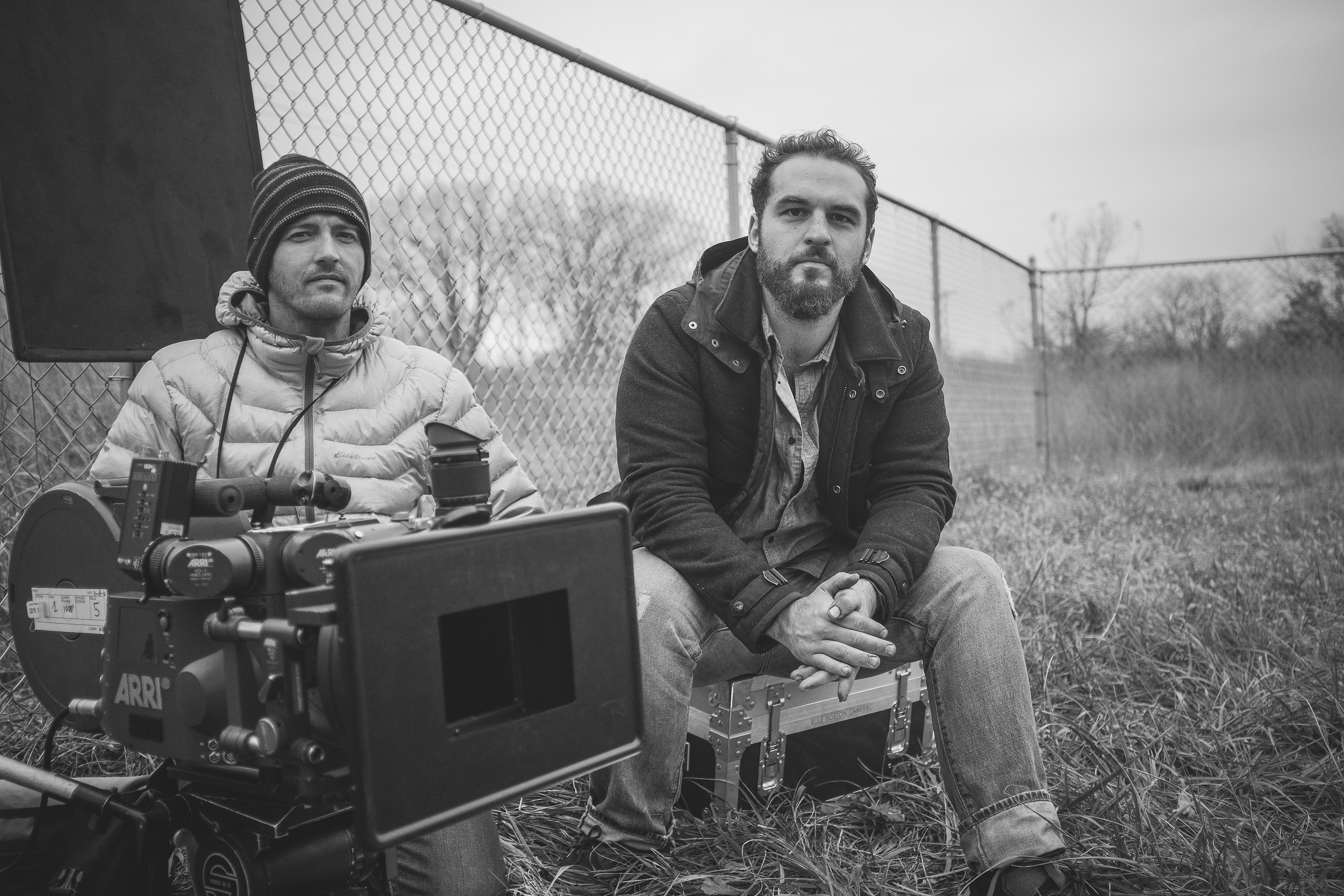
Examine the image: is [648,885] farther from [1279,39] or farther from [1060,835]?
[1279,39]

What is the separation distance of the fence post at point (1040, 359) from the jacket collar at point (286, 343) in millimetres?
7838

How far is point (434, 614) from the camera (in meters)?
1.05

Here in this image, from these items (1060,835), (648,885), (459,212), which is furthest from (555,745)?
(459,212)

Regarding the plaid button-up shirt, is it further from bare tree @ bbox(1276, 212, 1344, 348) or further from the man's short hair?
bare tree @ bbox(1276, 212, 1344, 348)

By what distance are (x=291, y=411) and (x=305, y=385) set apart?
0.06 meters

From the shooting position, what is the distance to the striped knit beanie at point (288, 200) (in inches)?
78.0

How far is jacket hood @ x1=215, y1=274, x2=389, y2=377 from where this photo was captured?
6.33ft

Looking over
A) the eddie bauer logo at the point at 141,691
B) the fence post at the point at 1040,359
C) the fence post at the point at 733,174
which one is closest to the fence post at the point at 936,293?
the fence post at the point at 1040,359

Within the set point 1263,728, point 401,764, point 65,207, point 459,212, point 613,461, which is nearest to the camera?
point 401,764

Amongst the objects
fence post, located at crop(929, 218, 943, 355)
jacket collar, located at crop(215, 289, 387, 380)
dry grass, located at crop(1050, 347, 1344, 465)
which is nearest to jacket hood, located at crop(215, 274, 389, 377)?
jacket collar, located at crop(215, 289, 387, 380)

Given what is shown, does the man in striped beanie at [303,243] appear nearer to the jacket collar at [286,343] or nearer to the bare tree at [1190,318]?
the jacket collar at [286,343]

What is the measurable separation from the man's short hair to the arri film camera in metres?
1.49

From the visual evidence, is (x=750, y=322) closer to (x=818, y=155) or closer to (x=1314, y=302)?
(x=818, y=155)

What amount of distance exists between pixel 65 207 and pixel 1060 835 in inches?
96.1
